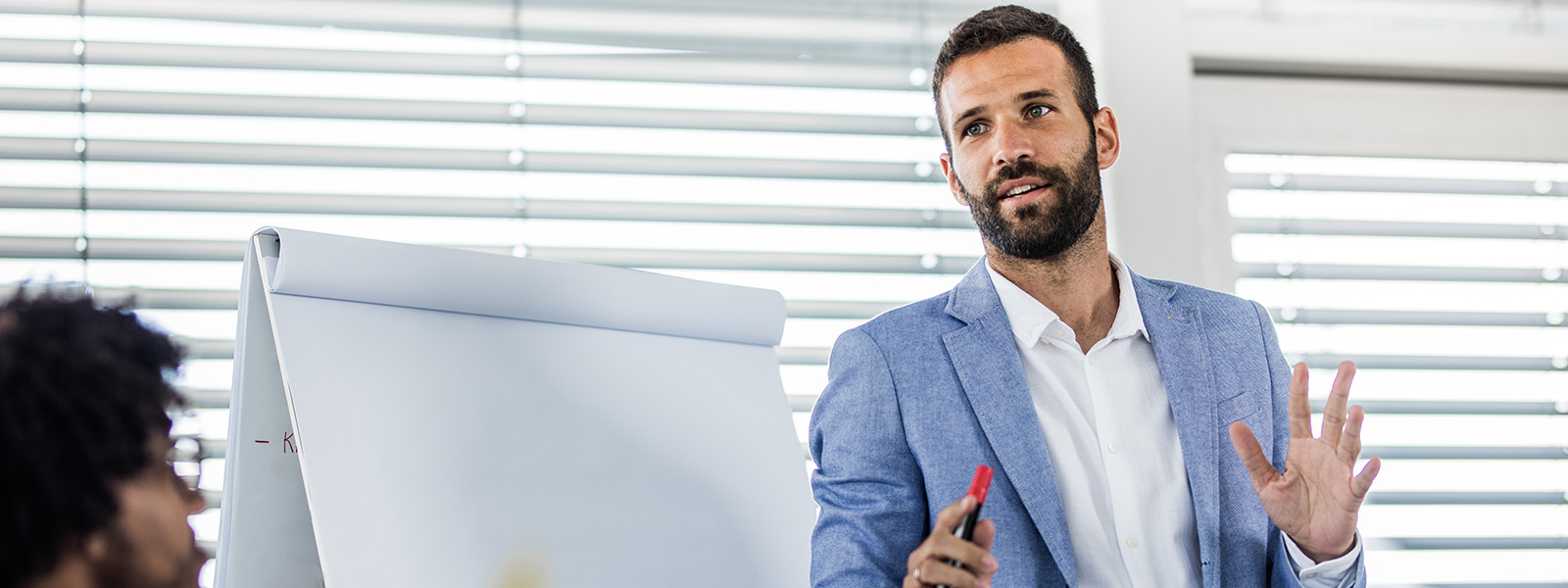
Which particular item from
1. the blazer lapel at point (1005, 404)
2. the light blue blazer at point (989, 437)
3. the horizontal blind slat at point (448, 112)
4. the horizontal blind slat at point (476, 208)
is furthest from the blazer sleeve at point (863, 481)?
the horizontal blind slat at point (448, 112)

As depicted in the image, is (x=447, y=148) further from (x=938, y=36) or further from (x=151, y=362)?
(x=151, y=362)

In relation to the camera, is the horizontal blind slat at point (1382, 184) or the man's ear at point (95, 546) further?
the horizontal blind slat at point (1382, 184)

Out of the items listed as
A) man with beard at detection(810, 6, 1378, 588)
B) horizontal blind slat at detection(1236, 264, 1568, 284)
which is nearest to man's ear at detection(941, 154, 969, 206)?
man with beard at detection(810, 6, 1378, 588)

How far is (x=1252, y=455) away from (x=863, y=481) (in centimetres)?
47

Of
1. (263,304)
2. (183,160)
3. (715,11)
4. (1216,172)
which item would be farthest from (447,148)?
(1216,172)

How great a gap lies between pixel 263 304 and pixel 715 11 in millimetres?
1326

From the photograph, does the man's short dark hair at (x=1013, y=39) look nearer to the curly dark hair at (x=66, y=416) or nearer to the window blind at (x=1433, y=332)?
the window blind at (x=1433, y=332)

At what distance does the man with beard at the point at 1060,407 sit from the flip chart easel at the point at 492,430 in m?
0.15

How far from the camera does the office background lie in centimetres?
200

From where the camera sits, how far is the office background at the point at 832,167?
2.00 m

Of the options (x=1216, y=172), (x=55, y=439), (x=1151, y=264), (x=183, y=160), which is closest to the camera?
(x=55, y=439)

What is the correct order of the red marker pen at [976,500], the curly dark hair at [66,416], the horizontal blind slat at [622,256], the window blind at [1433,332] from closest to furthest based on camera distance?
1. the curly dark hair at [66,416]
2. the red marker pen at [976,500]
3. the horizontal blind slat at [622,256]
4. the window blind at [1433,332]

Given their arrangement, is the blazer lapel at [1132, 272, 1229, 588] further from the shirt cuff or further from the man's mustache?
the man's mustache

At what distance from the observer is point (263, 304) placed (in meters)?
1.16
